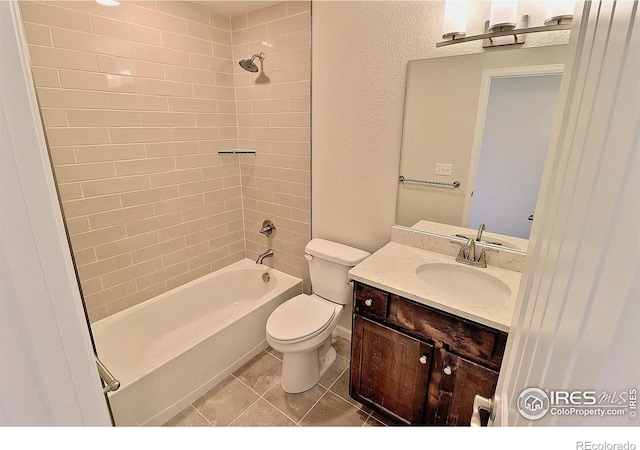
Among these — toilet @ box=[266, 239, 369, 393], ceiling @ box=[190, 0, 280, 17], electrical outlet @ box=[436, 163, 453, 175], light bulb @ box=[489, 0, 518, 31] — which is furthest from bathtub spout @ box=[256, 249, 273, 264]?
light bulb @ box=[489, 0, 518, 31]

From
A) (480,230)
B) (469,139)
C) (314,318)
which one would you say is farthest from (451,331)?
(469,139)

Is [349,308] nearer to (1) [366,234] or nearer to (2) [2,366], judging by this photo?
(1) [366,234]

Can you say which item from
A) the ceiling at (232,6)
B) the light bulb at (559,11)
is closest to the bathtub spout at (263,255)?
the ceiling at (232,6)

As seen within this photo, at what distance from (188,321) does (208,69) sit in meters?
1.92

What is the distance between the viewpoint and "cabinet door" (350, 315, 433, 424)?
1.43 metres

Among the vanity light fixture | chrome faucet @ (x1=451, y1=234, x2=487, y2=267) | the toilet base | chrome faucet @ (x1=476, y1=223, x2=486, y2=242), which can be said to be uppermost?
the vanity light fixture

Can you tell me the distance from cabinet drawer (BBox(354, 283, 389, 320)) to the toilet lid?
1.16 ft

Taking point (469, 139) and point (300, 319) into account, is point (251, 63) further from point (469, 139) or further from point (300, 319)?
point (300, 319)

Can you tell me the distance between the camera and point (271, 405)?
1801 millimetres

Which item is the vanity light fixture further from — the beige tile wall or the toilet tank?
the toilet tank

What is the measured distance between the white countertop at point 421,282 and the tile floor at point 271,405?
0.81m

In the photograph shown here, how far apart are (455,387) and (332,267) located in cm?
95

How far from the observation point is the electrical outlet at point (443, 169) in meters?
1.67
